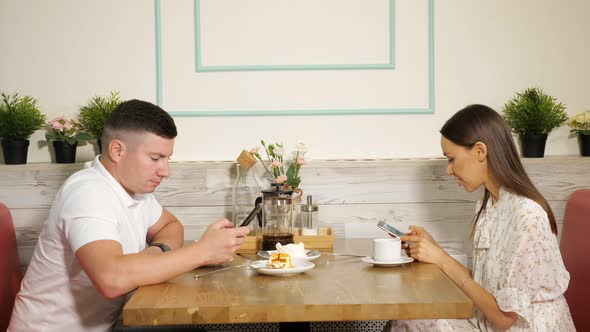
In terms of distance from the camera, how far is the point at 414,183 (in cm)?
300

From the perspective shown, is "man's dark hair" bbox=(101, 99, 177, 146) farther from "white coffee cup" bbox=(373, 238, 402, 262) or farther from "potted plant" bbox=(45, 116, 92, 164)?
"potted plant" bbox=(45, 116, 92, 164)

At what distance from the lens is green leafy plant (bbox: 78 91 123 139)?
2918mm

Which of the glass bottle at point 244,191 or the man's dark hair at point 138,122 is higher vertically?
the man's dark hair at point 138,122

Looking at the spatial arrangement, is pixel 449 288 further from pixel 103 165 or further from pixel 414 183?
pixel 414 183

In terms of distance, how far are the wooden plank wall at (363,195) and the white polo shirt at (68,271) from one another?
879 millimetres

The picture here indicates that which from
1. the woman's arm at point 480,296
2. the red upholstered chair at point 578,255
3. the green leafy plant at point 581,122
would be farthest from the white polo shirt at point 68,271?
the green leafy plant at point 581,122

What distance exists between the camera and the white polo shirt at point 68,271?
188 centimetres

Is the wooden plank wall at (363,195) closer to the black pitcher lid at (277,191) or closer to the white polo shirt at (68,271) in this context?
the black pitcher lid at (277,191)

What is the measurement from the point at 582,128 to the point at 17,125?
2.30 metres

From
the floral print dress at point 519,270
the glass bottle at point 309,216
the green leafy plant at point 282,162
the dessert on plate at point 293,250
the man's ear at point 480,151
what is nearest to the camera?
the floral print dress at point 519,270

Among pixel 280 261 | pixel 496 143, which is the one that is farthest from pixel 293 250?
pixel 496 143

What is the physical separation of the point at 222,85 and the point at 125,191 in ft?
3.35

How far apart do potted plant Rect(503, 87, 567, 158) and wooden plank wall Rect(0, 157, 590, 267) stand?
0.26 ft

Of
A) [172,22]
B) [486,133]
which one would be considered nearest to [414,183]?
[486,133]
